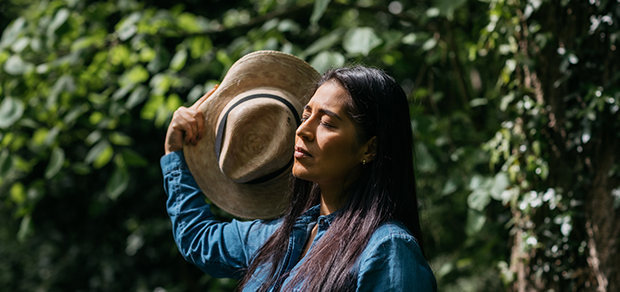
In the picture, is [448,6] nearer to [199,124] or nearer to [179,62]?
[199,124]

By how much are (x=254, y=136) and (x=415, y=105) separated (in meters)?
1.40

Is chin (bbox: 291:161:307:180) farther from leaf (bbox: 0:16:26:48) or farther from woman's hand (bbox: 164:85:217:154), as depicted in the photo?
leaf (bbox: 0:16:26:48)

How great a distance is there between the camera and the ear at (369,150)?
50.8 inches

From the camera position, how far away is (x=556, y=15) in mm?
2156

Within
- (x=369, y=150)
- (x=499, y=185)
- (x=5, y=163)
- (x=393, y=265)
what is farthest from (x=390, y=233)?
(x=5, y=163)

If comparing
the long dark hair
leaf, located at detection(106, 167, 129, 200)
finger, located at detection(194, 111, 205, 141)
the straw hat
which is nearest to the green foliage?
leaf, located at detection(106, 167, 129, 200)

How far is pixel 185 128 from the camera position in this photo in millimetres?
1662

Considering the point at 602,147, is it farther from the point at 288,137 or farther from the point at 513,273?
the point at 288,137

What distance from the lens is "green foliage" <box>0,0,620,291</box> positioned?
6.84ft

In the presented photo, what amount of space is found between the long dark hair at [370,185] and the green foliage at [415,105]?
0.88 meters

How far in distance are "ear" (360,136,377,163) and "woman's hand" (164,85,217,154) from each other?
0.63 meters

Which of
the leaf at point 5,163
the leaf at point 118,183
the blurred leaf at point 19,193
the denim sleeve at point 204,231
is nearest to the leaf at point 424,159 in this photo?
the denim sleeve at point 204,231

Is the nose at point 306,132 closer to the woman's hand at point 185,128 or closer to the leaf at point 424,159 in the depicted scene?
the woman's hand at point 185,128

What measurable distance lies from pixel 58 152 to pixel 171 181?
62.7 inches
